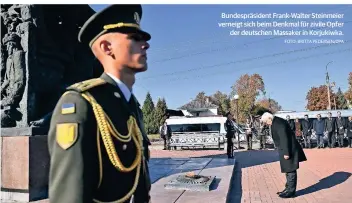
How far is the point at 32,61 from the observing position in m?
4.43

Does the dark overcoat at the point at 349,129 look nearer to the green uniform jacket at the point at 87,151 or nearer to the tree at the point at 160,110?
the green uniform jacket at the point at 87,151

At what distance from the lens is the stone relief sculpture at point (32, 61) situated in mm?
4387

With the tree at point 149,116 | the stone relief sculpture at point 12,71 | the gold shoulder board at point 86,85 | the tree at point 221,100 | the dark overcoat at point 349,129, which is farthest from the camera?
the tree at point 221,100

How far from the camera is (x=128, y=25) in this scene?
4.33ft

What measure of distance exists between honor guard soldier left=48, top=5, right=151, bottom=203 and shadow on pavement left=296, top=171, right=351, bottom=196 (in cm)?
507

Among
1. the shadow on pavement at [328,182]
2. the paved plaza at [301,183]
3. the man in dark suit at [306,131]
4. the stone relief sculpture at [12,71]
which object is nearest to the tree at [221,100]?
the man in dark suit at [306,131]

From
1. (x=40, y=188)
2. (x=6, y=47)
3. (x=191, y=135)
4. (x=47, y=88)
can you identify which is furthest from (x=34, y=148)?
(x=191, y=135)

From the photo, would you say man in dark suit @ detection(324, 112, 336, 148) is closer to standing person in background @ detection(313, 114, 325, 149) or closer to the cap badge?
standing person in background @ detection(313, 114, 325, 149)

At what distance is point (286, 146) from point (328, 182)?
2.09 meters

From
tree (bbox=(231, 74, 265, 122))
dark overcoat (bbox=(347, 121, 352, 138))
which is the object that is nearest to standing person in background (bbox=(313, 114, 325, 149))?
dark overcoat (bbox=(347, 121, 352, 138))

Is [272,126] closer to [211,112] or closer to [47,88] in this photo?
[47,88]

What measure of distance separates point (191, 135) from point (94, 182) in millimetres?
14378

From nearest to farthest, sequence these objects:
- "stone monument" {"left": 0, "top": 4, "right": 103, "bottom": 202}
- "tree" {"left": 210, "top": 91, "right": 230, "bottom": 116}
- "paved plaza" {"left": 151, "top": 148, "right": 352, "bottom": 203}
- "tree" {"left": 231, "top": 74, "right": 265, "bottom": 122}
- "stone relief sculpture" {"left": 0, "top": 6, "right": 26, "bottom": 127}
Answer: "stone monument" {"left": 0, "top": 4, "right": 103, "bottom": 202} < "stone relief sculpture" {"left": 0, "top": 6, "right": 26, "bottom": 127} < "paved plaza" {"left": 151, "top": 148, "right": 352, "bottom": 203} < "tree" {"left": 231, "top": 74, "right": 265, "bottom": 122} < "tree" {"left": 210, "top": 91, "right": 230, "bottom": 116}

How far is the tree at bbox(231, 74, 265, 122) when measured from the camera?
30203mm
